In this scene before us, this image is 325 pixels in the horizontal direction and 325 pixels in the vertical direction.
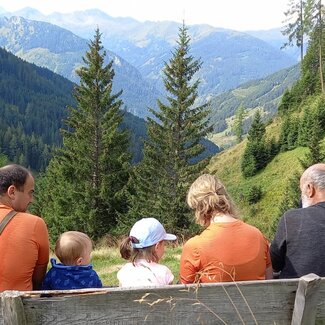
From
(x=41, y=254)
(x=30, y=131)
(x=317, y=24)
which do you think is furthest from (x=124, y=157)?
(x=30, y=131)

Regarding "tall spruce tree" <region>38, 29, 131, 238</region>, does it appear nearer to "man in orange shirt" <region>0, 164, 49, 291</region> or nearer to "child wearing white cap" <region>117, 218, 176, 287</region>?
"child wearing white cap" <region>117, 218, 176, 287</region>

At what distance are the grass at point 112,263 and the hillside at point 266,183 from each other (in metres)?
19.3

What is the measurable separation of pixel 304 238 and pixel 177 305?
1.61 m

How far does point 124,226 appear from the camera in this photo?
81.6 ft

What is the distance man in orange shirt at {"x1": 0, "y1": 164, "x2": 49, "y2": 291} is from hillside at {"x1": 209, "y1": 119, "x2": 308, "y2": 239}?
27703 millimetres

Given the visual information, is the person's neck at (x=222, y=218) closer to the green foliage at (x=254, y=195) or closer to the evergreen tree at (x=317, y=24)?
the green foliage at (x=254, y=195)

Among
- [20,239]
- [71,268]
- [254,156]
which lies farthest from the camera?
[254,156]

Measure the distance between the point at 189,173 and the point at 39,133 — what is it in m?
159

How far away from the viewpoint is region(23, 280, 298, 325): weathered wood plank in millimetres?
2057

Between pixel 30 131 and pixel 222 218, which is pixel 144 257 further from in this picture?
pixel 30 131

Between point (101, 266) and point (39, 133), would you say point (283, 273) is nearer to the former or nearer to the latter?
point (101, 266)

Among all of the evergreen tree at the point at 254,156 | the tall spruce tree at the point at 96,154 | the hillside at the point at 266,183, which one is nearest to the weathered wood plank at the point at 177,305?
the tall spruce tree at the point at 96,154

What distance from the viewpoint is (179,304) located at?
2.14m

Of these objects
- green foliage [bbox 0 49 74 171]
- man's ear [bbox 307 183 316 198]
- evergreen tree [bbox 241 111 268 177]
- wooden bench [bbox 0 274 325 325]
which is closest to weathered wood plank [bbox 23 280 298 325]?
wooden bench [bbox 0 274 325 325]
